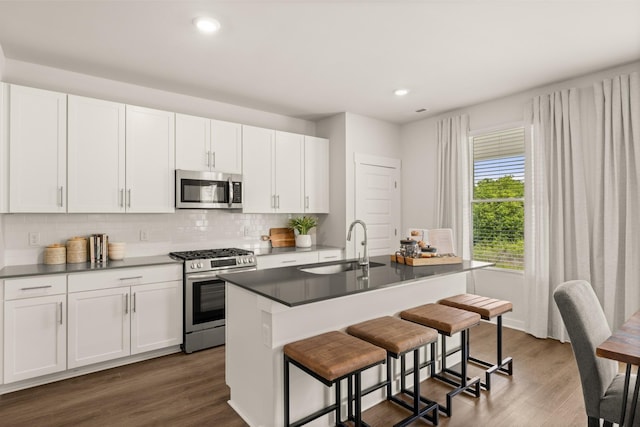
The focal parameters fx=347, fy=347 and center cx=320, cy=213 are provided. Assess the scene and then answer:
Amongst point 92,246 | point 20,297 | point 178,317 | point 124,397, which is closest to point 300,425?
point 124,397

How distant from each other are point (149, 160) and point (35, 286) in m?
1.47

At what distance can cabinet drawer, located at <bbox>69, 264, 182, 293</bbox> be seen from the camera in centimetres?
291

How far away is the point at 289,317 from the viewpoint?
6.73ft

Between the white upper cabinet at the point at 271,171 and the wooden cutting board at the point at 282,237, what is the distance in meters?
0.40

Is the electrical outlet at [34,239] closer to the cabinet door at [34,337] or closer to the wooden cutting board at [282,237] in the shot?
the cabinet door at [34,337]

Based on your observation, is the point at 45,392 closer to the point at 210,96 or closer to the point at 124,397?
the point at 124,397

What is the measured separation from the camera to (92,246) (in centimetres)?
333

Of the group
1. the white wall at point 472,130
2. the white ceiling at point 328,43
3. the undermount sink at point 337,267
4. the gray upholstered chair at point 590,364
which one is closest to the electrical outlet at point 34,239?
the white ceiling at point 328,43

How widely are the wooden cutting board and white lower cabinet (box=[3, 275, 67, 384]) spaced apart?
2.44 m

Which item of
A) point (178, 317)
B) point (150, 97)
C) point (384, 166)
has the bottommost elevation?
point (178, 317)

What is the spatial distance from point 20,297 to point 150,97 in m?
2.31

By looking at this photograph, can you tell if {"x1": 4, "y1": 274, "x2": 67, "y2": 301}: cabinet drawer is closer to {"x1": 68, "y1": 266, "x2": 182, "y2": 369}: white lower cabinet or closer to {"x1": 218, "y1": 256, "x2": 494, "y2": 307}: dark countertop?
{"x1": 68, "y1": 266, "x2": 182, "y2": 369}: white lower cabinet

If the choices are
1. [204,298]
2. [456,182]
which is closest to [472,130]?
[456,182]

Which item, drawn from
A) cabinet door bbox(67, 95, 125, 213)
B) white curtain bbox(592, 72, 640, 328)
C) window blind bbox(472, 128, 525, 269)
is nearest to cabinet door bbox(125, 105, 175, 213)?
cabinet door bbox(67, 95, 125, 213)
